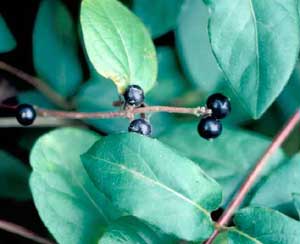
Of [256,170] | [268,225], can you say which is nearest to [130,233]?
[268,225]

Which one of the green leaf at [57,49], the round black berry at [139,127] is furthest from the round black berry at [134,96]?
the green leaf at [57,49]

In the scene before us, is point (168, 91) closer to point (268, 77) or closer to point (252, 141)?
point (252, 141)

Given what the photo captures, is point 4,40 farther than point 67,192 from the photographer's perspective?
Yes

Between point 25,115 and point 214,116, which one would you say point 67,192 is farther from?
point 214,116

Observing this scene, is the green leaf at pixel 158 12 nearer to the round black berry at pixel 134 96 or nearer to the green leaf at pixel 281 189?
the round black berry at pixel 134 96

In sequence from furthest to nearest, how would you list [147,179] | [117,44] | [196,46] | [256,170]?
[196,46] < [256,170] < [117,44] < [147,179]

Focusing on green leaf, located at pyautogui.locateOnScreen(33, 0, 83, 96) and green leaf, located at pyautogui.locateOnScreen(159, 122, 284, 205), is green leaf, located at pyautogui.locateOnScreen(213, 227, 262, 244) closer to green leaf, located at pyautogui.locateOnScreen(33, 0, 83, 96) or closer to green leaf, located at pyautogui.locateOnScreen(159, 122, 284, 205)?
green leaf, located at pyautogui.locateOnScreen(159, 122, 284, 205)
